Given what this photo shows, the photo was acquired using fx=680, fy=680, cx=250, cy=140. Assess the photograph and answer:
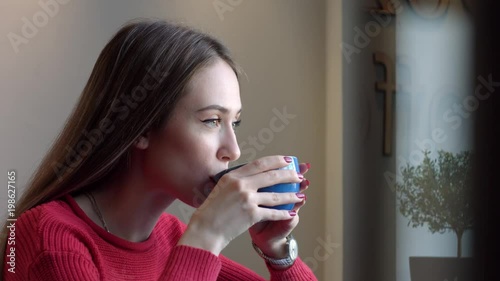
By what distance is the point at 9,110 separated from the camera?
2.21m

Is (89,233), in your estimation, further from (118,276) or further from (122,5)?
(122,5)

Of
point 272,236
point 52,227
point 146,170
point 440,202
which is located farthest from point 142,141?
point 440,202

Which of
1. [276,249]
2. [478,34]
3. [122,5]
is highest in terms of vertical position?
[122,5]

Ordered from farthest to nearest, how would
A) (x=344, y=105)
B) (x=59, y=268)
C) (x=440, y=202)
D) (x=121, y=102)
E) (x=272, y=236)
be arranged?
1. (x=344, y=105)
2. (x=440, y=202)
3. (x=272, y=236)
4. (x=121, y=102)
5. (x=59, y=268)

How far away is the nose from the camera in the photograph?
1.06m

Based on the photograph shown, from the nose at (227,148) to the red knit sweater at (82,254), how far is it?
6.1 inches

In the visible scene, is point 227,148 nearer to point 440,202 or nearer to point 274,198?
point 274,198

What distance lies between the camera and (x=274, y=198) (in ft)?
3.38

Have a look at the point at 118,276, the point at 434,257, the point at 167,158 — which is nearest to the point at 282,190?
the point at 167,158

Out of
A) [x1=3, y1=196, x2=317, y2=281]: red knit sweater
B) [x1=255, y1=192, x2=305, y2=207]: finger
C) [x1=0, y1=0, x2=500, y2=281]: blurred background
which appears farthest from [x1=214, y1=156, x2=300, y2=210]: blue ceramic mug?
[x1=0, y1=0, x2=500, y2=281]: blurred background

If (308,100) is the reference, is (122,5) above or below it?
above

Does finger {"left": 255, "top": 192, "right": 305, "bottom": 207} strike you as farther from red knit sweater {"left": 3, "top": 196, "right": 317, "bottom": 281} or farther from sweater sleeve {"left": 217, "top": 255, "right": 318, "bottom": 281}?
sweater sleeve {"left": 217, "top": 255, "right": 318, "bottom": 281}

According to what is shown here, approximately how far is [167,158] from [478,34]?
82 cm

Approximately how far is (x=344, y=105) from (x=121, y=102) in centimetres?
124
